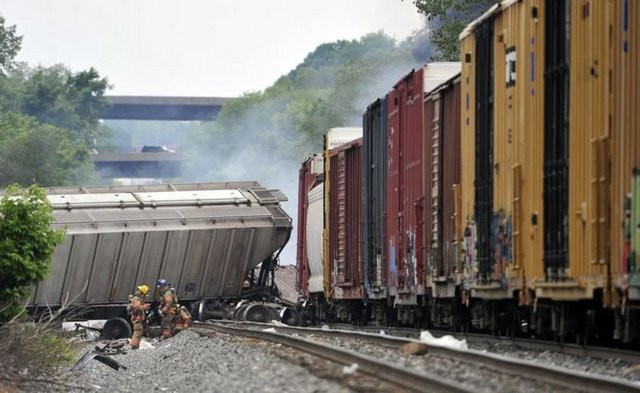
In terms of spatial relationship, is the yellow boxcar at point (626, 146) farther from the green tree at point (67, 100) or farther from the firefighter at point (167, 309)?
the green tree at point (67, 100)

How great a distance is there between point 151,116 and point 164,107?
228 centimetres

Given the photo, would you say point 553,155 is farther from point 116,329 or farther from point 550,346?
point 116,329

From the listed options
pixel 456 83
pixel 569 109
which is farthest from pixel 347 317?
pixel 569 109

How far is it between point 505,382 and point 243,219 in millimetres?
26206

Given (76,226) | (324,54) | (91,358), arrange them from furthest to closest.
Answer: (324,54), (76,226), (91,358)

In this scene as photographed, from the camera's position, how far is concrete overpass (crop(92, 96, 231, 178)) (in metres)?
157

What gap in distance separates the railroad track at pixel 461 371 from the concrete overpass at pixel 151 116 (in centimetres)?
13469

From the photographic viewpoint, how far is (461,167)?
2062 cm

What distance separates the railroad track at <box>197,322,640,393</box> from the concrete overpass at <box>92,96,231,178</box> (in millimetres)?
134694

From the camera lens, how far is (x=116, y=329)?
3872 cm

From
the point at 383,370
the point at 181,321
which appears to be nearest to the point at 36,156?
the point at 181,321

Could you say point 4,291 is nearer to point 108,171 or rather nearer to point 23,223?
point 23,223

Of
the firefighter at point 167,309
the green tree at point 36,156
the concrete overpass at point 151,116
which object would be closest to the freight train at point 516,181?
the firefighter at point 167,309

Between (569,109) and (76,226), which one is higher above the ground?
(76,226)
